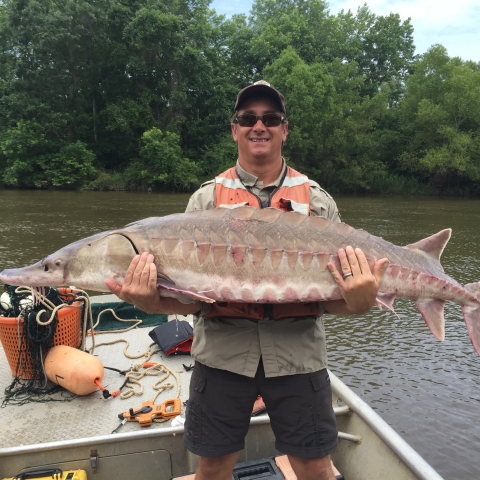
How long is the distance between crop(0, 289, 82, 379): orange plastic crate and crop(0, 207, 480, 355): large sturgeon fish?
1622mm

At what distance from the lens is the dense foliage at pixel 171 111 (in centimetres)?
2936

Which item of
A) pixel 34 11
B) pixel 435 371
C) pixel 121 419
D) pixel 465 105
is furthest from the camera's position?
pixel 465 105

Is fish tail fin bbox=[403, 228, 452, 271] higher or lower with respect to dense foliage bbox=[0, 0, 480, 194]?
lower

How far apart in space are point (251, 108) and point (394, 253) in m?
0.97

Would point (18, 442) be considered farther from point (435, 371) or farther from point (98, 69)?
point (98, 69)

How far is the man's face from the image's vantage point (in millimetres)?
2066

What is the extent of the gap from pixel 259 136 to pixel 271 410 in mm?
1236

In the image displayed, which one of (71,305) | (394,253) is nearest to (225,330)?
(394,253)

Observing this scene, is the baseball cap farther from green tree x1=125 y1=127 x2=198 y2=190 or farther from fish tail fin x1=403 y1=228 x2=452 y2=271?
green tree x1=125 y1=127 x2=198 y2=190

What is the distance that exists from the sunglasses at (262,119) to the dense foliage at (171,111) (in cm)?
2704

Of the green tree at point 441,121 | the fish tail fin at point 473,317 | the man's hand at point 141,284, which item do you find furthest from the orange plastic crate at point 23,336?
the green tree at point 441,121

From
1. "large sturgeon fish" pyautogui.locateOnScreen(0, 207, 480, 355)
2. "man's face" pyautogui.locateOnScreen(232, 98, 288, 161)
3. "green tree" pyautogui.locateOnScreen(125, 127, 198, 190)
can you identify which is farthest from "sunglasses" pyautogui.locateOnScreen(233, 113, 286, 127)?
"green tree" pyautogui.locateOnScreen(125, 127, 198, 190)

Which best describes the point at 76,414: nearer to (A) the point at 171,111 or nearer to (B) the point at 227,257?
(B) the point at 227,257

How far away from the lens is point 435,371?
5316mm
